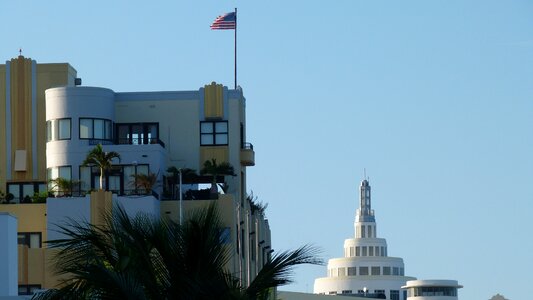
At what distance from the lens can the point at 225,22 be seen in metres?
99.5

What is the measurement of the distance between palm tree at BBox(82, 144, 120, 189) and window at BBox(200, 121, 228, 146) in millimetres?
7518

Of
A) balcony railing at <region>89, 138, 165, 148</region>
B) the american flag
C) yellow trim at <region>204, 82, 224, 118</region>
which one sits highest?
the american flag

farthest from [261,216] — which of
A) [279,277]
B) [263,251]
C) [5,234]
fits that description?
[279,277]

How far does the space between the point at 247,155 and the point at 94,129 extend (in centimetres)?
910

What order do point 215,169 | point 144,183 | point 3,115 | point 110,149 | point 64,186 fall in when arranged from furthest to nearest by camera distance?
point 3,115, point 215,169, point 110,149, point 64,186, point 144,183

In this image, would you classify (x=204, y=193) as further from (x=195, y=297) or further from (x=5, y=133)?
(x=195, y=297)

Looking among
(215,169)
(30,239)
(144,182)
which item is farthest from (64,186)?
(215,169)

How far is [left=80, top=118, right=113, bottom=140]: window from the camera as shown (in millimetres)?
97875

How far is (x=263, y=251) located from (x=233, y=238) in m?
17.5

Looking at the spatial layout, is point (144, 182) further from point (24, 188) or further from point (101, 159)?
point (24, 188)

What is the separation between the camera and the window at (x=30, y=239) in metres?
93.8

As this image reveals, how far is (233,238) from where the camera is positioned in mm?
92812

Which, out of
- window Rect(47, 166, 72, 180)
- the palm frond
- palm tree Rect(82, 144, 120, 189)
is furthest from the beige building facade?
the palm frond

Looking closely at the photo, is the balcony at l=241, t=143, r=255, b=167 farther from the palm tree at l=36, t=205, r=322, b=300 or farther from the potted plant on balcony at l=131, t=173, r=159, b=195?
the palm tree at l=36, t=205, r=322, b=300
